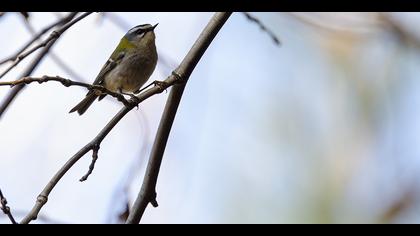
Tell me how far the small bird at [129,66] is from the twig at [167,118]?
1.75 m

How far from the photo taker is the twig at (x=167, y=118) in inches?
115

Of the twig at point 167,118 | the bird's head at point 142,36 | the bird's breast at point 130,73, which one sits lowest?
the bird's breast at point 130,73

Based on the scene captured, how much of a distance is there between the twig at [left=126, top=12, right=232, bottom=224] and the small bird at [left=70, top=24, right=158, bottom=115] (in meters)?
1.75

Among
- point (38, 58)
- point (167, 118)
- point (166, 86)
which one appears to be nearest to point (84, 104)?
point (38, 58)

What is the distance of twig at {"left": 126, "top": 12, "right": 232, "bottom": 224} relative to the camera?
9.59 feet

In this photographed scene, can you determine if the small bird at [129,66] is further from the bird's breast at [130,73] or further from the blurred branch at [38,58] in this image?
the blurred branch at [38,58]

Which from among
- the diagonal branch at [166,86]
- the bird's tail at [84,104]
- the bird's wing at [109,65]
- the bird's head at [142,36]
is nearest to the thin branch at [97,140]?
the diagonal branch at [166,86]

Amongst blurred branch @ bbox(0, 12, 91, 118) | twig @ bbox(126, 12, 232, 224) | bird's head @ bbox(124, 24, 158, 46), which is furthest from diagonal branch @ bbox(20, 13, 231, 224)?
bird's head @ bbox(124, 24, 158, 46)

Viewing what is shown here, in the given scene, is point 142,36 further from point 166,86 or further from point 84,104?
point 166,86

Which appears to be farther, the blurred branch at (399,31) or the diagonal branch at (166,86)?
the blurred branch at (399,31)

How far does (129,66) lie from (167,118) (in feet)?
6.47
